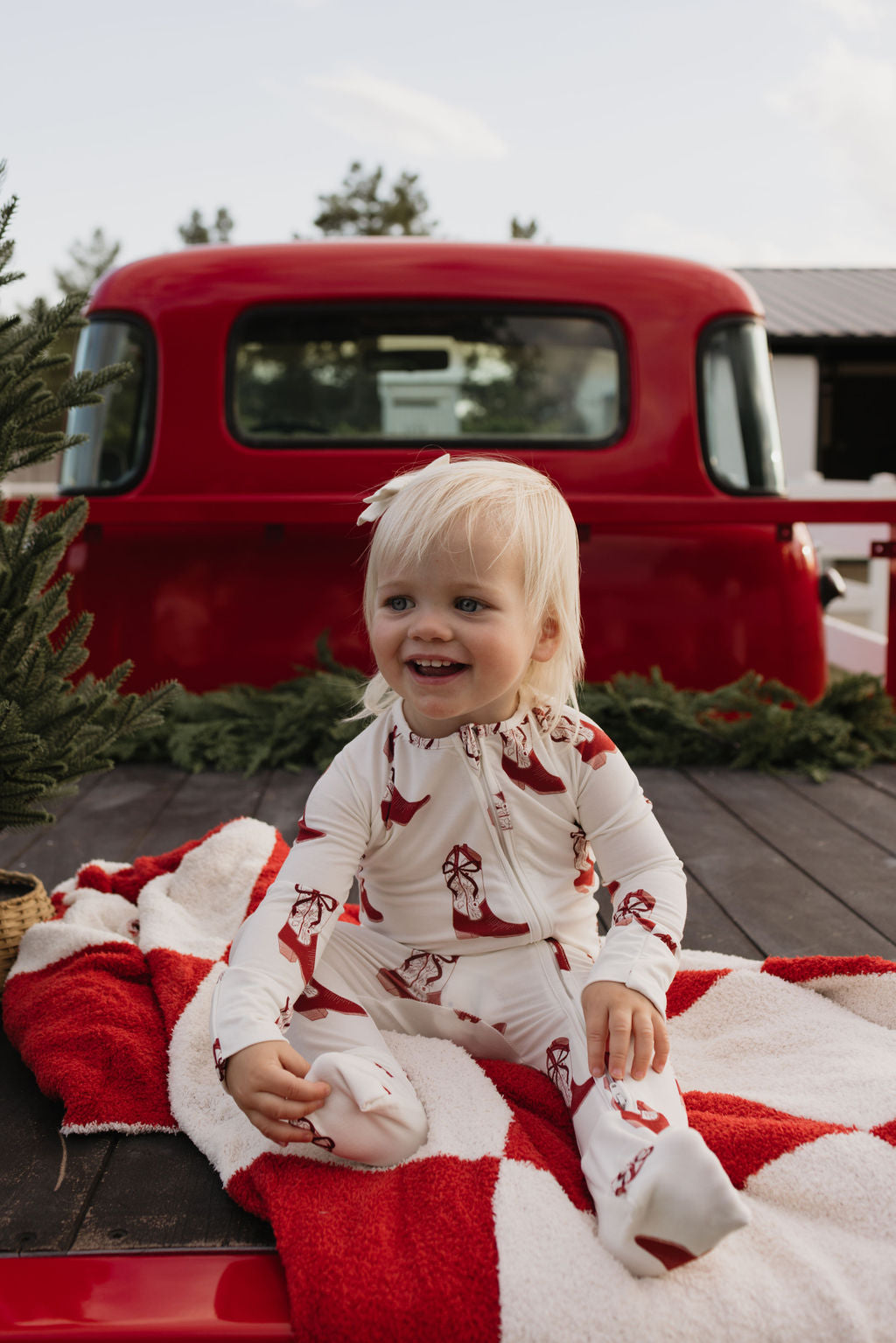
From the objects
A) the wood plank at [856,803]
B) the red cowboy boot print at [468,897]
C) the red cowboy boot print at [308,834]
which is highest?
the red cowboy boot print at [308,834]

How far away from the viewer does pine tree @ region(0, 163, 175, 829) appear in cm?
200

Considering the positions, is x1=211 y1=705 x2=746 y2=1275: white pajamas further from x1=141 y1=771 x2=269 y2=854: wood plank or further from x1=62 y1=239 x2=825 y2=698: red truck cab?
x1=62 y1=239 x2=825 y2=698: red truck cab

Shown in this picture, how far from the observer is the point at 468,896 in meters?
1.72

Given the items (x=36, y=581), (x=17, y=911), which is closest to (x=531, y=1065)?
(x=17, y=911)

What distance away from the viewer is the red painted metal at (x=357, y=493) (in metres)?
3.94

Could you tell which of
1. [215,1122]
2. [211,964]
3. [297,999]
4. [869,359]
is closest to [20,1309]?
[215,1122]

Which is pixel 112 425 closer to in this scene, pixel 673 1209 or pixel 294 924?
pixel 294 924

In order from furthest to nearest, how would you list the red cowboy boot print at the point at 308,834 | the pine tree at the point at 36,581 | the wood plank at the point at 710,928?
the wood plank at the point at 710,928 < the pine tree at the point at 36,581 < the red cowboy boot print at the point at 308,834

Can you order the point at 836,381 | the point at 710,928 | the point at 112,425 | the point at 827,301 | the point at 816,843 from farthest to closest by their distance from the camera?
the point at 827,301
the point at 836,381
the point at 112,425
the point at 816,843
the point at 710,928

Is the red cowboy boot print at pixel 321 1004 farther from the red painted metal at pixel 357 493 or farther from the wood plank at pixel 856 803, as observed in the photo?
the red painted metal at pixel 357 493

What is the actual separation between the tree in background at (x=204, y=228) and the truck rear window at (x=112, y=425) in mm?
32099

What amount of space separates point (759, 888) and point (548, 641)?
112cm

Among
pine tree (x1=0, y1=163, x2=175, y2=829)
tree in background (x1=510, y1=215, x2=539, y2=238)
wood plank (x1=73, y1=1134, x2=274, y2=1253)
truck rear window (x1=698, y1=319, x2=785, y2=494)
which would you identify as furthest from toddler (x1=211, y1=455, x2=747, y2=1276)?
tree in background (x1=510, y1=215, x2=539, y2=238)

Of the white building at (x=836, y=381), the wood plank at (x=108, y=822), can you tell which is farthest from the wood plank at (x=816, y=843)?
the white building at (x=836, y=381)
